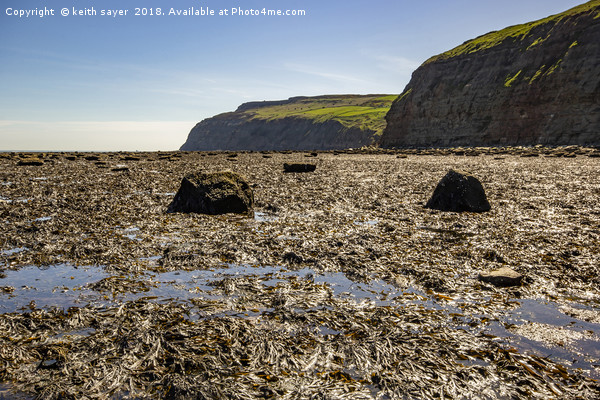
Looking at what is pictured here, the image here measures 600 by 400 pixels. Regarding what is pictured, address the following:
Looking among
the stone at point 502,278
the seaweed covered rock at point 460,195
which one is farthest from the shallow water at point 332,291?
the seaweed covered rock at point 460,195

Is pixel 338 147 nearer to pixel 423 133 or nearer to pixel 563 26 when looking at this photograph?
pixel 423 133

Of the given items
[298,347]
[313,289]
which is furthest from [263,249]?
[298,347]

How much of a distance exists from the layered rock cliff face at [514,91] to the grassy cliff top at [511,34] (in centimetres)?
28

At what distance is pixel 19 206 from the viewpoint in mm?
13180

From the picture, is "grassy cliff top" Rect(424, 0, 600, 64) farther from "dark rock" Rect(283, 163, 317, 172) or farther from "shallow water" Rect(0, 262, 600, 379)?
"shallow water" Rect(0, 262, 600, 379)

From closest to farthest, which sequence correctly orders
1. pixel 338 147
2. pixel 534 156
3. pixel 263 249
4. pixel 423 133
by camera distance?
pixel 263 249
pixel 534 156
pixel 423 133
pixel 338 147

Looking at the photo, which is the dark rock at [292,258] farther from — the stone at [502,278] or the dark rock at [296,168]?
the dark rock at [296,168]

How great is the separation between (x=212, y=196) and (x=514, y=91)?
66.8 metres

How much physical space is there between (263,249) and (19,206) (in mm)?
10111

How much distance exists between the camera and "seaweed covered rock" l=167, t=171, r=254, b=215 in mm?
12500

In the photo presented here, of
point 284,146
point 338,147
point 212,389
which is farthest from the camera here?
point 284,146

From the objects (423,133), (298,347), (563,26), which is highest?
(563,26)

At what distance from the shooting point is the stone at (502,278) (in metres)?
6.25

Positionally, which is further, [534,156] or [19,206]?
[534,156]
